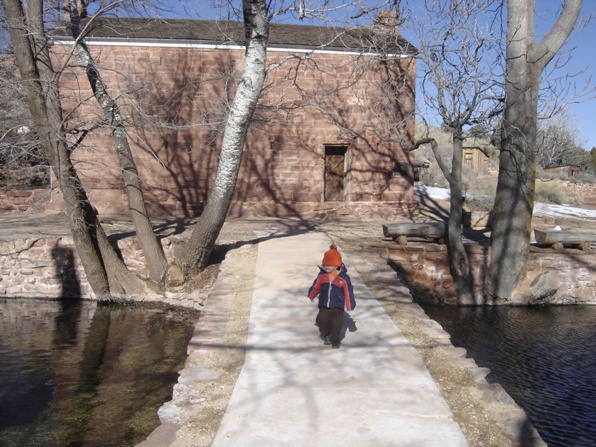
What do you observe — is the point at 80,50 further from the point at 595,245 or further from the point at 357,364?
the point at 595,245

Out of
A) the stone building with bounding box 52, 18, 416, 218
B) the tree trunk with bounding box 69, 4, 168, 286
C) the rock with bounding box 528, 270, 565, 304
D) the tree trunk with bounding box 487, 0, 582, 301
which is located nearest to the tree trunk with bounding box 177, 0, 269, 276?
the tree trunk with bounding box 69, 4, 168, 286

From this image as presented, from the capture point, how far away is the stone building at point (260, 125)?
16.1 metres

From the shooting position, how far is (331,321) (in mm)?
5941

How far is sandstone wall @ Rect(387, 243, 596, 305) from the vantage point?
12.0 metres

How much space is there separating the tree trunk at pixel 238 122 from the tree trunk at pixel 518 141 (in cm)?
503

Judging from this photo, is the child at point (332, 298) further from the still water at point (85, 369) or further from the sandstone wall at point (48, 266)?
the sandstone wall at point (48, 266)

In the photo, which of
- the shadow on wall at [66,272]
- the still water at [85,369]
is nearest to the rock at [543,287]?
the still water at [85,369]

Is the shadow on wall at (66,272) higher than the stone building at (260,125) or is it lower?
lower

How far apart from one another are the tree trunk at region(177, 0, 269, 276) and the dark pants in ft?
14.9

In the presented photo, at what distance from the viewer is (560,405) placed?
22.0 ft

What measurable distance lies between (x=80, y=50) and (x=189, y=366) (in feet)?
24.3

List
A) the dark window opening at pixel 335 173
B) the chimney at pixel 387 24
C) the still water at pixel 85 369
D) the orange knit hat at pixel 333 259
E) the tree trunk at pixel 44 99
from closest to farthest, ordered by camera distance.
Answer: the still water at pixel 85 369, the orange knit hat at pixel 333 259, the tree trunk at pixel 44 99, the chimney at pixel 387 24, the dark window opening at pixel 335 173

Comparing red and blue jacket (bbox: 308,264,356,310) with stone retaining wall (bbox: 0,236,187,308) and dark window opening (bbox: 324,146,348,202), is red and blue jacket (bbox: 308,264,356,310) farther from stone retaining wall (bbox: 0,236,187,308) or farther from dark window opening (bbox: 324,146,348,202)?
dark window opening (bbox: 324,146,348,202)

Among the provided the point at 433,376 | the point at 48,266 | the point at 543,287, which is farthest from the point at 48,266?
the point at 543,287
